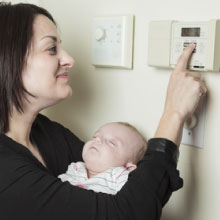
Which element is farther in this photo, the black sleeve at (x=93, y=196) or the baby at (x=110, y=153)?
the baby at (x=110, y=153)

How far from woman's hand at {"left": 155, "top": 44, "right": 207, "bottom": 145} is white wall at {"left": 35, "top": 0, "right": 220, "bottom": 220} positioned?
7 cm

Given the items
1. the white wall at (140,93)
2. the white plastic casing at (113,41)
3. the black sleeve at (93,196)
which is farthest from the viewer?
the white plastic casing at (113,41)

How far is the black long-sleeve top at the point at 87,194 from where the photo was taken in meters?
0.83

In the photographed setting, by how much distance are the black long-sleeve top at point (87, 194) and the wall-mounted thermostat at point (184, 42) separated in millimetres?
215

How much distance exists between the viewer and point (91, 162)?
1072 mm

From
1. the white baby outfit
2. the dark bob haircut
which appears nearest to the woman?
the dark bob haircut

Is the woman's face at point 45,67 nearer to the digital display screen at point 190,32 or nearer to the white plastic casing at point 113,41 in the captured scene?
the white plastic casing at point 113,41

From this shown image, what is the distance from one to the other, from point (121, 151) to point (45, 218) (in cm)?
31

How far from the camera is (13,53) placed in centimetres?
100

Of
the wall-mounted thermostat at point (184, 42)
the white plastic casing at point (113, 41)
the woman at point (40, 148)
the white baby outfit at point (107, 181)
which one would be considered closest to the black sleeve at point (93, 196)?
the woman at point (40, 148)

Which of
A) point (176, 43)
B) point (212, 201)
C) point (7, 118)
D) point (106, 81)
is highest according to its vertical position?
point (176, 43)

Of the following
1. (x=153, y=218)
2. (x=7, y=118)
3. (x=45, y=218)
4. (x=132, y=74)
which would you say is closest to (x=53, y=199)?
(x=45, y=218)

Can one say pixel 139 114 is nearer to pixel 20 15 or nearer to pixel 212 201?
pixel 212 201

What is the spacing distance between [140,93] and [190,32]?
0.84 feet
